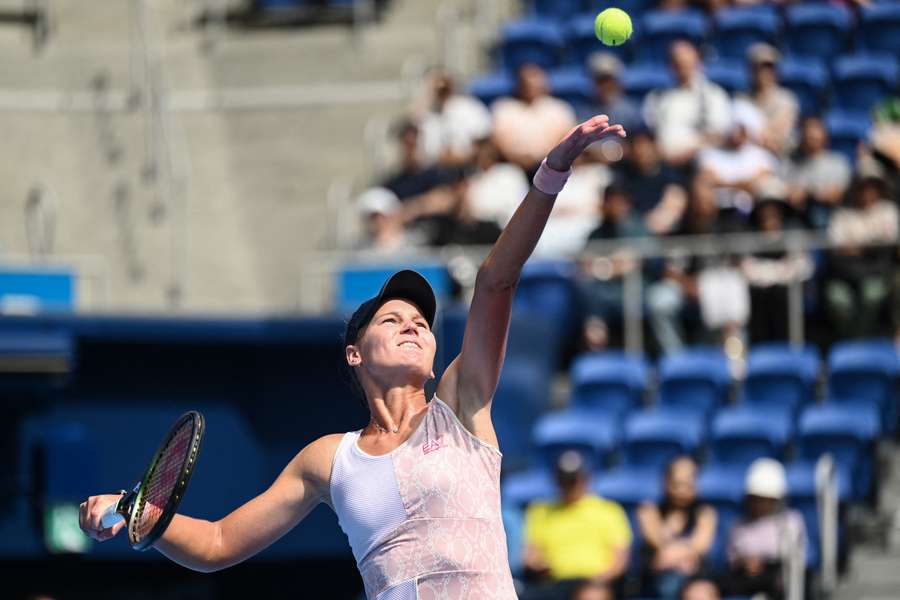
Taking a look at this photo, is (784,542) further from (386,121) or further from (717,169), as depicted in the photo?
(386,121)

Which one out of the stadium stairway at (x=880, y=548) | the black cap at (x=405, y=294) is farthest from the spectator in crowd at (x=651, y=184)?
the black cap at (x=405, y=294)

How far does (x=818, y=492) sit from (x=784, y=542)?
0.66 meters

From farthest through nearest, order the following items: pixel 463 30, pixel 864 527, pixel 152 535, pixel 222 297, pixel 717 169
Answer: pixel 463 30 → pixel 222 297 → pixel 717 169 → pixel 864 527 → pixel 152 535

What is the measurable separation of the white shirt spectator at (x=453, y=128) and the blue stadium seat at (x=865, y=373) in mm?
3324

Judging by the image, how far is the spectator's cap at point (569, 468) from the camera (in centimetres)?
1046

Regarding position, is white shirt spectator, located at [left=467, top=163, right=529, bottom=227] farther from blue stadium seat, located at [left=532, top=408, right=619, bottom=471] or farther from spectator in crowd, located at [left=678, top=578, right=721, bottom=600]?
spectator in crowd, located at [left=678, top=578, right=721, bottom=600]

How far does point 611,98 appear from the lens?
520 inches

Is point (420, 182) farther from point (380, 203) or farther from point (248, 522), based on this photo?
point (248, 522)

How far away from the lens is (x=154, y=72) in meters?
15.2

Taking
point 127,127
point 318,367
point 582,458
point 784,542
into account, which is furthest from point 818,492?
point 127,127

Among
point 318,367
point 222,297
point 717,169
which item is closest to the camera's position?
point 318,367

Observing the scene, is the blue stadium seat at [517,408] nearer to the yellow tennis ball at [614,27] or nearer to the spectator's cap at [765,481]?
the spectator's cap at [765,481]

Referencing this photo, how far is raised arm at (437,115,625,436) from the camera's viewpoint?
4.79 metres

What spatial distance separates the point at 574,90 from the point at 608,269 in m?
2.43
